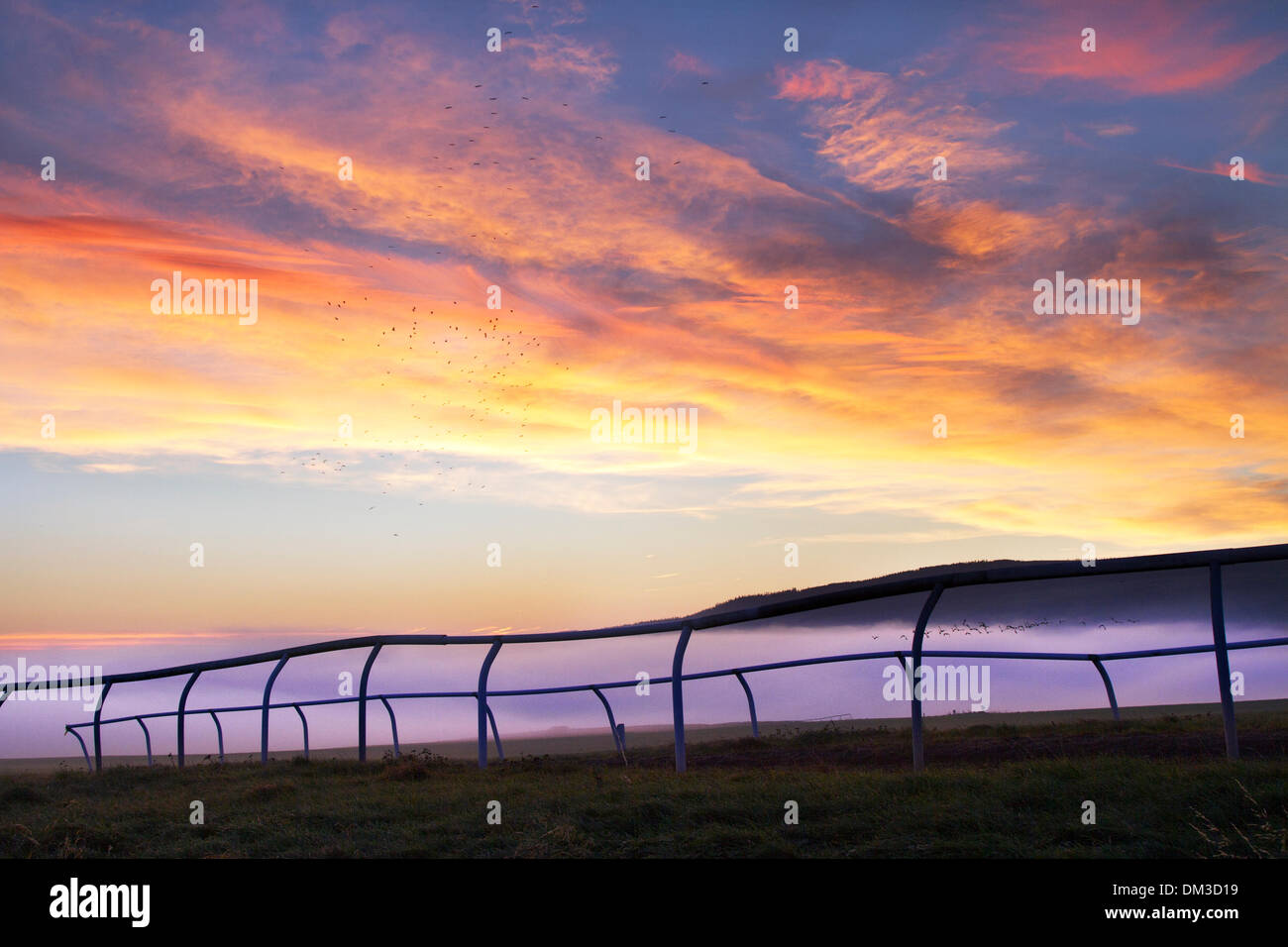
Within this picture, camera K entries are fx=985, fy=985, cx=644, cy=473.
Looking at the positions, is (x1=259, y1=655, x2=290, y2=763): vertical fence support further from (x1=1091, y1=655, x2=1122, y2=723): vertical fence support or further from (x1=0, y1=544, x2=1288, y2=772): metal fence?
(x1=1091, y1=655, x2=1122, y2=723): vertical fence support

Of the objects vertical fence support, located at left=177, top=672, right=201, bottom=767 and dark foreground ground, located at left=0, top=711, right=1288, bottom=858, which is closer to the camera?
dark foreground ground, located at left=0, top=711, right=1288, bottom=858

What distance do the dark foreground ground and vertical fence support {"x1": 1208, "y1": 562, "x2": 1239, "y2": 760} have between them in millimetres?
237

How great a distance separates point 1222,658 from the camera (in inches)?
283

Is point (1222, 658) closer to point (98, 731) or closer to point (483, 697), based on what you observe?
point (483, 697)

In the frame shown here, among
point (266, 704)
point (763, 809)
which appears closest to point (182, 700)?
point (266, 704)

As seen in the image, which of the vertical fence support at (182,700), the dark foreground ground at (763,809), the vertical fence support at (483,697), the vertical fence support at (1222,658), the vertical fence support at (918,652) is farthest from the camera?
the vertical fence support at (182,700)

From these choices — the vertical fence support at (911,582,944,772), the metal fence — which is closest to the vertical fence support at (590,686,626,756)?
the metal fence

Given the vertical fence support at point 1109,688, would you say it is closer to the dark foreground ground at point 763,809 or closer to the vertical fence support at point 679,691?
the dark foreground ground at point 763,809

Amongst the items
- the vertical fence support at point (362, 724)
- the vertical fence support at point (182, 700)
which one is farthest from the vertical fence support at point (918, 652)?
the vertical fence support at point (182, 700)

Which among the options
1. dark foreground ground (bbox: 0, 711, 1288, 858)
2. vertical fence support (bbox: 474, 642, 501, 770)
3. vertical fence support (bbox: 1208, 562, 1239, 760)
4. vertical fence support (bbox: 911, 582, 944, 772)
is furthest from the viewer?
vertical fence support (bbox: 474, 642, 501, 770)

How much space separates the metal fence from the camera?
734 centimetres

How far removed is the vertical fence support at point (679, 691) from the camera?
31.4 feet
